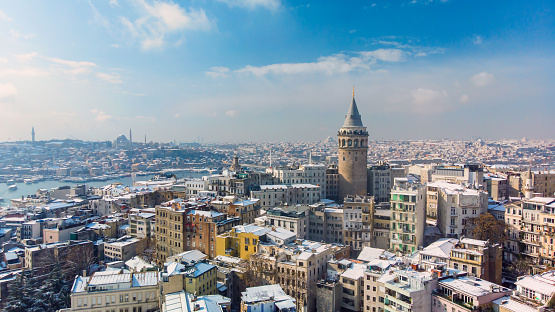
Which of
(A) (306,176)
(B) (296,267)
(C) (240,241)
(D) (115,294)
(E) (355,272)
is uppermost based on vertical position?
(A) (306,176)

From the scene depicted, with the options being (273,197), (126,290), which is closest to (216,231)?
(126,290)

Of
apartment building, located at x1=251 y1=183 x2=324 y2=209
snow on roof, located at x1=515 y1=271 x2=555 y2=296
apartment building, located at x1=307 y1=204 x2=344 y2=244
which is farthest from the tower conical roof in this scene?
snow on roof, located at x1=515 y1=271 x2=555 y2=296

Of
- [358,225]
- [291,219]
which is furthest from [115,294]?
[358,225]

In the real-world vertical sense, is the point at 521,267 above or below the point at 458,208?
below

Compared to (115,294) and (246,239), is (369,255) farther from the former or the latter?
(115,294)

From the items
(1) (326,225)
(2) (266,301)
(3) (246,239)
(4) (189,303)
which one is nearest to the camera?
→ (4) (189,303)

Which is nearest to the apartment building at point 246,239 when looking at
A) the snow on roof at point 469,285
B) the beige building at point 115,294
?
the beige building at point 115,294

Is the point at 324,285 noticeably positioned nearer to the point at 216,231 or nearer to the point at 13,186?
the point at 216,231

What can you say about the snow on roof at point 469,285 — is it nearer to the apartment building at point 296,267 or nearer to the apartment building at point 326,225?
the apartment building at point 296,267
